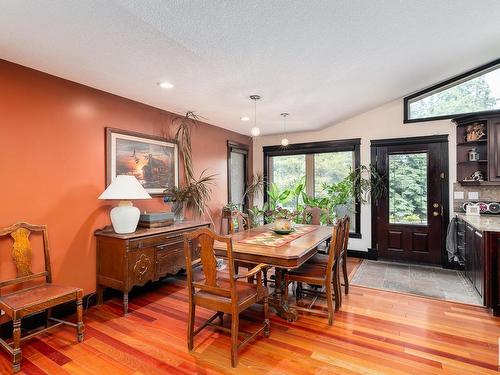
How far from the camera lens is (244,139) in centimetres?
625

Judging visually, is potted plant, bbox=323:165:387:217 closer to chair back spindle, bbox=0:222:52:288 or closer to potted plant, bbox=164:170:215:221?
potted plant, bbox=164:170:215:221

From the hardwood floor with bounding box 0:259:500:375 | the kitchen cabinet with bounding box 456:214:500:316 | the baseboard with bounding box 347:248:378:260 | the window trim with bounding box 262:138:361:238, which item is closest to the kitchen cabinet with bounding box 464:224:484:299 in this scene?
the kitchen cabinet with bounding box 456:214:500:316

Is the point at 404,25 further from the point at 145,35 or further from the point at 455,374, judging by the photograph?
the point at 455,374

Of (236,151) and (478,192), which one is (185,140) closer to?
(236,151)

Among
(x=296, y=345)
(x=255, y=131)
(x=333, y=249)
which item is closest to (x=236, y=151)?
(x=255, y=131)

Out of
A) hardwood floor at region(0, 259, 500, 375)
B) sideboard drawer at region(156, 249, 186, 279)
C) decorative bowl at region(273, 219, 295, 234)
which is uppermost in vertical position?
decorative bowl at region(273, 219, 295, 234)

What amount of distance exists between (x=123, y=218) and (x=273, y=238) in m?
1.65

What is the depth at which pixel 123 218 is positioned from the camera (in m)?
3.05

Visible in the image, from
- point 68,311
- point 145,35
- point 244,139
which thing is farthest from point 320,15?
point 244,139

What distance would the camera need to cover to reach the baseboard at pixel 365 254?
16.8ft

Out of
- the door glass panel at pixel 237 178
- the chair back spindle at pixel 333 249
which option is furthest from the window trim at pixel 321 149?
the chair back spindle at pixel 333 249

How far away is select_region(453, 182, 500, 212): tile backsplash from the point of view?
4.23 meters

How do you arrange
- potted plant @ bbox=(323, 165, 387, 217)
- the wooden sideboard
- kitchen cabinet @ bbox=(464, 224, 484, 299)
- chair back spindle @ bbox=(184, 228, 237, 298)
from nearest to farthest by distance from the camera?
chair back spindle @ bbox=(184, 228, 237, 298) < the wooden sideboard < kitchen cabinet @ bbox=(464, 224, 484, 299) < potted plant @ bbox=(323, 165, 387, 217)

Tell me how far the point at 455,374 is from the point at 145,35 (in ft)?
11.0
